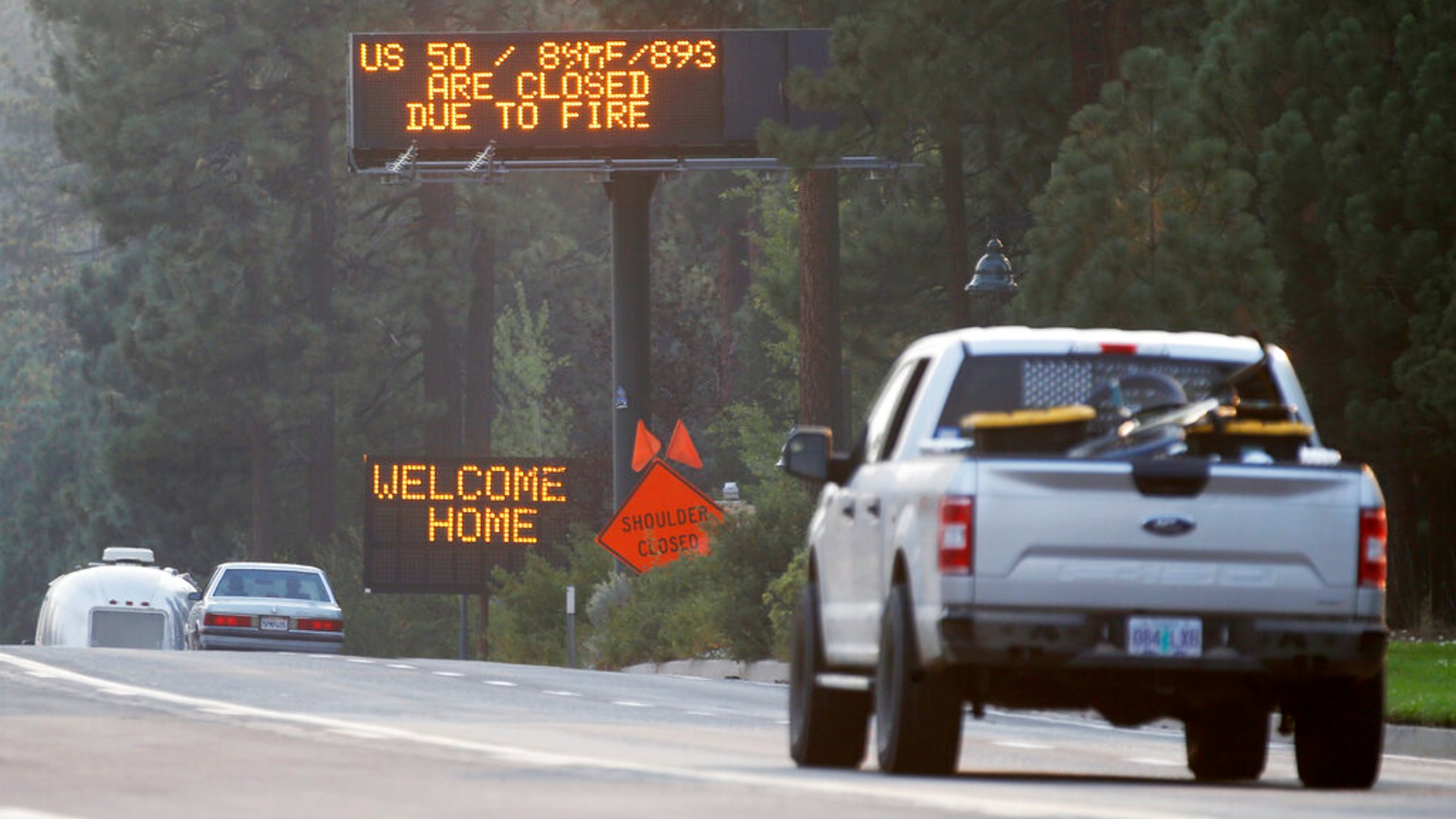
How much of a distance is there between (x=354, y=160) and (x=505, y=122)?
1931 mm

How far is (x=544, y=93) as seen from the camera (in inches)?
1652

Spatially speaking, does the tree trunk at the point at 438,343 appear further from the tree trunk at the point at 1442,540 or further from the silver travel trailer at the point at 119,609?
the tree trunk at the point at 1442,540

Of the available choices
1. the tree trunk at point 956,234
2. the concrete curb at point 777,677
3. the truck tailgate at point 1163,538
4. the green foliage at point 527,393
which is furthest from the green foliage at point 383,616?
the truck tailgate at point 1163,538

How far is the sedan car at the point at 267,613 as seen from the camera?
46.2m

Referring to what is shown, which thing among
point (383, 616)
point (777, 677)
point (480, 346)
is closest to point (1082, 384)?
point (777, 677)

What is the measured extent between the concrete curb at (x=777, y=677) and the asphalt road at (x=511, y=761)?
79cm

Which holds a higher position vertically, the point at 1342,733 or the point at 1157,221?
the point at 1157,221

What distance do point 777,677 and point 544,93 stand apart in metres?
9.45

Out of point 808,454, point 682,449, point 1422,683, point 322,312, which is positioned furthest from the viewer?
point 322,312

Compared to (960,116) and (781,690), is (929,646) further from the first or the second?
(960,116)

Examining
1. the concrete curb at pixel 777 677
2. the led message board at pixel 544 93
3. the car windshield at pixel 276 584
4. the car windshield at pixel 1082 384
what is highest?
the led message board at pixel 544 93

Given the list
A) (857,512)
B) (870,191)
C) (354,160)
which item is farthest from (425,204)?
(857,512)

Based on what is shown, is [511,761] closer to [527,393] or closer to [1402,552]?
[1402,552]

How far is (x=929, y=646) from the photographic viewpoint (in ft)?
Answer: 44.7
